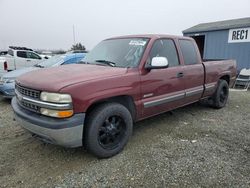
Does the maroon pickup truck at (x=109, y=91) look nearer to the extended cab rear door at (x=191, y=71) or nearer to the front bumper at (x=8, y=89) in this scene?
the extended cab rear door at (x=191, y=71)

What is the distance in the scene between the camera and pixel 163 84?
3.93 m

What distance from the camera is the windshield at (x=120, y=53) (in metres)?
3.74

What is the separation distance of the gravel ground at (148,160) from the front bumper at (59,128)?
0.46 metres

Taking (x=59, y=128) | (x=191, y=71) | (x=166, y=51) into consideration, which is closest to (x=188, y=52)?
(x=191, y=71)

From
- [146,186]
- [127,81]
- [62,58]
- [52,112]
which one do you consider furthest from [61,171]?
[62,58]

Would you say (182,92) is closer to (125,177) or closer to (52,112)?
(125,177)

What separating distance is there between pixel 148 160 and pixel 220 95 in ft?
11.8

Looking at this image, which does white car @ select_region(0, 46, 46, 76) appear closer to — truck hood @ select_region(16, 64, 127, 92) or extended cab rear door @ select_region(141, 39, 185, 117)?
truck hood @ select_region(16, 64, 127, 92)

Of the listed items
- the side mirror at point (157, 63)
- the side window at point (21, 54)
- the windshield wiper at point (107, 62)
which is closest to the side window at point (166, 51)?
the side mirror at point (157, 63)

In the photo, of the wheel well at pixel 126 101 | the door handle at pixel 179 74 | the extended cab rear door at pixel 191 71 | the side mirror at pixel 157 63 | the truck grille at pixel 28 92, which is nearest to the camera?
the truck grille at pixel 28 92

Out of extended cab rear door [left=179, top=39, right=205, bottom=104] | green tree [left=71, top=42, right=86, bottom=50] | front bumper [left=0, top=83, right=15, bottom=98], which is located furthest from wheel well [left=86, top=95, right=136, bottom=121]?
green tree [left=71, top=42, right=86, bottom=50]

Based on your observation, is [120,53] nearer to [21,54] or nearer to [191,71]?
[191,71]

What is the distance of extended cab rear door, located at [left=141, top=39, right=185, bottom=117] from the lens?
3.69 meters

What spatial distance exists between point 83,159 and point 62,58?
4688mm
